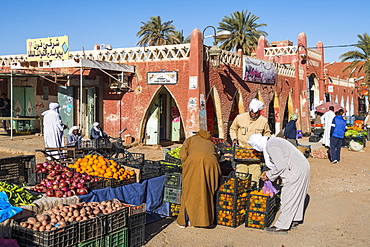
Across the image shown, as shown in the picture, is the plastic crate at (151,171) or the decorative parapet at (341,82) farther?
the decorative parapet at (341,82)

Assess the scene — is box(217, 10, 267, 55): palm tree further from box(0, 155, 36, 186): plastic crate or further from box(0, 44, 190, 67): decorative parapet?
box(0, 155, 36, 186): plastic crate

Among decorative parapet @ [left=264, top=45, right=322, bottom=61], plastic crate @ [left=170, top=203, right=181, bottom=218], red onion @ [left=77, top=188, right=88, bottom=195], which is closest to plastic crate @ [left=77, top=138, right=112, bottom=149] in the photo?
plastic crate @ [left=170, top=203, right=181, bottom=218]

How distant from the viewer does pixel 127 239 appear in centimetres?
533

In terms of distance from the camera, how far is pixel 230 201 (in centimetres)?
662

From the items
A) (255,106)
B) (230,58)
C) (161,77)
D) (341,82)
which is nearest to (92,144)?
(255,106)

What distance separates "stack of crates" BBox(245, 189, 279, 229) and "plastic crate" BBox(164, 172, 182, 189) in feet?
4.01

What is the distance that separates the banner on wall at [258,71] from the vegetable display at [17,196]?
14657 mm

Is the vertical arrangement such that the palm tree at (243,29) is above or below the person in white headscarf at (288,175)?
above

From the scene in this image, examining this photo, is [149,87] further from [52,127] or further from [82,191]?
[82,191]

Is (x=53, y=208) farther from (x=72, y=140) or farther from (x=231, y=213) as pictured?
(x=72, y=140)

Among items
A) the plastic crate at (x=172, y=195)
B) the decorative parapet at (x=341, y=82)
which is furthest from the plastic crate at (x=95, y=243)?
the decorative parapet at (x=341, y=82)

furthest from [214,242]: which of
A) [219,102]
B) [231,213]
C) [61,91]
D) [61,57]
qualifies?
[61,91]

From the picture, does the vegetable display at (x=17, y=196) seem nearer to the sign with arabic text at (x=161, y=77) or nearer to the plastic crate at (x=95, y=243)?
the plastic crate at (x=95, y=243)

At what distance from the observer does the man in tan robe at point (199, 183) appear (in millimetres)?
6434
